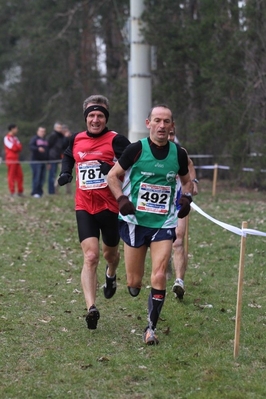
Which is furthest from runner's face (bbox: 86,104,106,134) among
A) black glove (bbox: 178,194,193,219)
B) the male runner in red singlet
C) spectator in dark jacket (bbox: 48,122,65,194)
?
spectator in dark jacket (bbox: 48,122,65,194)

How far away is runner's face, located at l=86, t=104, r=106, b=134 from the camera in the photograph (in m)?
7.42

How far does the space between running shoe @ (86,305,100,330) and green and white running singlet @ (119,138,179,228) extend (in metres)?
0.95

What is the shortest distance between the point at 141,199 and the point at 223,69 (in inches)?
590

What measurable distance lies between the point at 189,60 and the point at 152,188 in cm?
1742

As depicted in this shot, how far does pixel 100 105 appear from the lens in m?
7.50

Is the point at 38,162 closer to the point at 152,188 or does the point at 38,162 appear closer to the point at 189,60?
the point at 189,60

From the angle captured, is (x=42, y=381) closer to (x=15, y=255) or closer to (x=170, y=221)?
(x=170, y=221)

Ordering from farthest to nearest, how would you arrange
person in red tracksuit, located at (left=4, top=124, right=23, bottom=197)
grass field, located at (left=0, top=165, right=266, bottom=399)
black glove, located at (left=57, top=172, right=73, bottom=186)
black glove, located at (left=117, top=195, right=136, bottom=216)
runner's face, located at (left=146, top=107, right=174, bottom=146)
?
person in red tracksuit, located at (left=4, top=124, right=23, bottom=197), black glove, located at (left=57, top=172, right=73, bottom=186), runner's face, located at (left=146, top=107, right=174, bottom=146), black glove, located at (left=117, top=195, right=136, bottom=216), grass field, located at (left=0, top=165, right=266, bottom=399)

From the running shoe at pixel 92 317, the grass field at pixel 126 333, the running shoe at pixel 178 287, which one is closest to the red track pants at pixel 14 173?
the grass field at pixel 126 333

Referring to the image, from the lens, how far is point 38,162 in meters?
21.8

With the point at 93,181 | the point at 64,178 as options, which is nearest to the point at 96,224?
the point at 93,181

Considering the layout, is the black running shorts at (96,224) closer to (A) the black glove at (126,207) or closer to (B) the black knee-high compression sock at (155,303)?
(A) the black glove at (126,207)

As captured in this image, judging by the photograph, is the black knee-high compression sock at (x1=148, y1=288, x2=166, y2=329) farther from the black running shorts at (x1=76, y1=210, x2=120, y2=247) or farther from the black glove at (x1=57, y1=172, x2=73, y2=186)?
the black glove at (x1=57, y1=172, x2=73, y2=186)

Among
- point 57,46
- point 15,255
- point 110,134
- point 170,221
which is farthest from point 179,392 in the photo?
point 57,46
